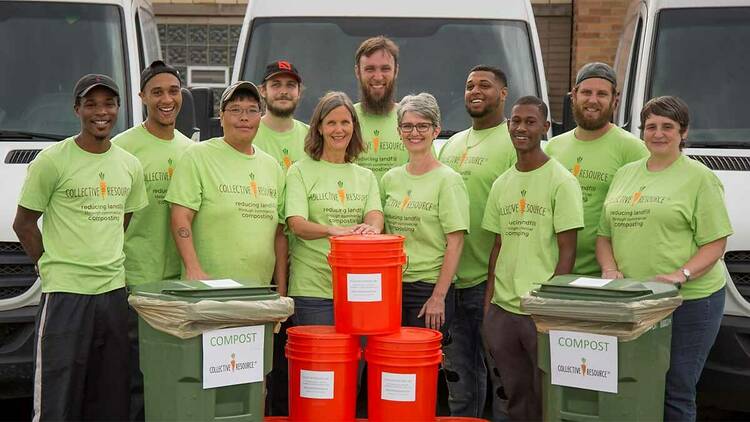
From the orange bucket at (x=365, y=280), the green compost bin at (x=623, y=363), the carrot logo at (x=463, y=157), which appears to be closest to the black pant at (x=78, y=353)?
the orange bucket at (x=365, y=280)

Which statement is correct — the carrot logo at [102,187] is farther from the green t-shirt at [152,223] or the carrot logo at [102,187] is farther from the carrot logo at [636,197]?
the carrot logo at [636,197]

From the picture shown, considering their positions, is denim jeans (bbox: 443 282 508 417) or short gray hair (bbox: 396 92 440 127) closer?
short gray hair (bbox: 396 92 440 127)

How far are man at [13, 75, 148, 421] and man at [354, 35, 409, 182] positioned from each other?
133 cm

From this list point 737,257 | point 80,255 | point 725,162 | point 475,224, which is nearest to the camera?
point 80,255

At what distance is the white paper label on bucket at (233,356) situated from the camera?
5.16m

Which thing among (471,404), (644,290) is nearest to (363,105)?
(471,404)

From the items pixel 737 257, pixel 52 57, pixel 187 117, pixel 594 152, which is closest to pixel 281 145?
pixel 187 117

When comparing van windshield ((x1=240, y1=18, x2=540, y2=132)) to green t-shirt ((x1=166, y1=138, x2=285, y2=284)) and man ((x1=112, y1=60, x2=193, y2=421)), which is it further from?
green t-shirt ((x1=166, y1=138, x2=285, y2=284))

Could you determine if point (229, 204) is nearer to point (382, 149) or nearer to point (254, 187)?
point (254, 187)

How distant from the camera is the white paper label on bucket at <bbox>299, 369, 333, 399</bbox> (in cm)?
548

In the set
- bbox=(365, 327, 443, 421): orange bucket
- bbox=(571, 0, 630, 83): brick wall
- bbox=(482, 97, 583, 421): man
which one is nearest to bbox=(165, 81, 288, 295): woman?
bbox=(365, 327, 443, 421): orange bucket

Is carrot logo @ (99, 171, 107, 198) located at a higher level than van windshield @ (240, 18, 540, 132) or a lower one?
lower

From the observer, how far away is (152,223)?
605 cm

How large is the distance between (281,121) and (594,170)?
5.22 feet
